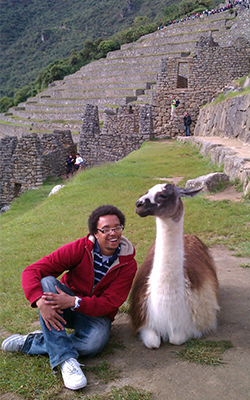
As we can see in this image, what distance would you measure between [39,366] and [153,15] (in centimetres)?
7021

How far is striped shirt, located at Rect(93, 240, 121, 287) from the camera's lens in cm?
288

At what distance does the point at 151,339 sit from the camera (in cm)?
277

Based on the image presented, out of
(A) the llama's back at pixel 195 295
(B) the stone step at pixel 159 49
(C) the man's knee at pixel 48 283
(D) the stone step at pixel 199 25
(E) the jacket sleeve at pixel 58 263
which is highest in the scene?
(D) the stone step at pixel 199 25

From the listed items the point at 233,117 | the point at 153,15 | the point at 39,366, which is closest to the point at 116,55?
the point at 233,117

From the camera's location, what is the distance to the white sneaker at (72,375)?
2.39 m

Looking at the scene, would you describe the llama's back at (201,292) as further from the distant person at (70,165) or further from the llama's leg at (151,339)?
the distant person at (70,165)

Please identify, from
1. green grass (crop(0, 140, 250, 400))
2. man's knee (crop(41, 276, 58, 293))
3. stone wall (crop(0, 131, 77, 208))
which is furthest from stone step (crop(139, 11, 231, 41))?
man's knee (crop(41, 276, 58, 293))

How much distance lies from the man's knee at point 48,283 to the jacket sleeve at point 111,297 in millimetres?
232

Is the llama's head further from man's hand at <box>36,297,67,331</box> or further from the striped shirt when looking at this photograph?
man's hand at <box>36,297,67,331</box>

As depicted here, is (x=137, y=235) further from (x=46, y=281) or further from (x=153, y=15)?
(x=153, y=15)

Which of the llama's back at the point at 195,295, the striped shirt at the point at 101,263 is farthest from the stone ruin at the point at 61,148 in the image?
the striped shirt at the point at 101,263

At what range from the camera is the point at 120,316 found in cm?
348

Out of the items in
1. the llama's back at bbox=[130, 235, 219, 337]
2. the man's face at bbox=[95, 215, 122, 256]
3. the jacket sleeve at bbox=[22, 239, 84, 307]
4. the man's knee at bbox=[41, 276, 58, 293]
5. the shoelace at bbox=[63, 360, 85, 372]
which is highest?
the man's face at bbox=[95, 215, 122, 256]

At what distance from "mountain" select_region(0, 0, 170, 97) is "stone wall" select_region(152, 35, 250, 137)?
43.5 m
